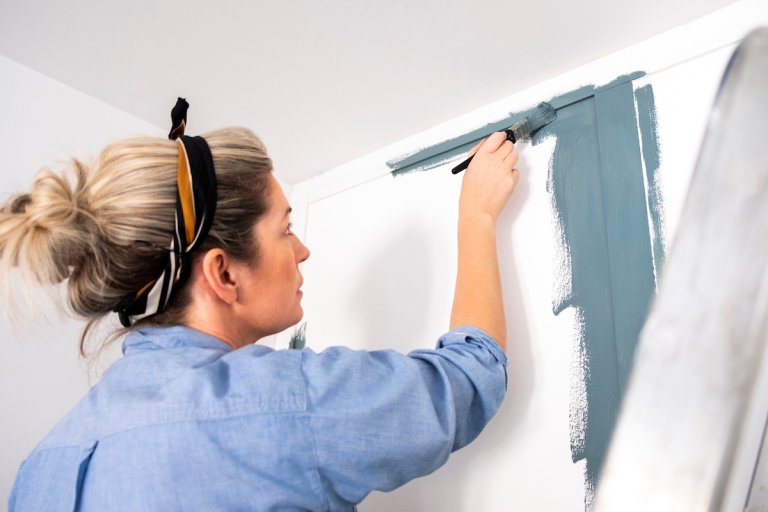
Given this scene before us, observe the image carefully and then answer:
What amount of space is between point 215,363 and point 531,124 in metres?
0.83

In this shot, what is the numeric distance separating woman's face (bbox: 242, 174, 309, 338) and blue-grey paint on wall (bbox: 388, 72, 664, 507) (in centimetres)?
53

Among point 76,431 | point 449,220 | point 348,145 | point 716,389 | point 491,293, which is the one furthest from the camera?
point 348,145

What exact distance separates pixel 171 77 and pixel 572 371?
1.20 m

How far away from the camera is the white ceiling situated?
3.16 ft

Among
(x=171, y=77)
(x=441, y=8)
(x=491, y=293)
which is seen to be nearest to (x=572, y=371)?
(x=491, y=293)

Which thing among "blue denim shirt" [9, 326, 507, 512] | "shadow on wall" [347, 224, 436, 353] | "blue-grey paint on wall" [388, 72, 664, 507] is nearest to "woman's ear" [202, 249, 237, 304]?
"blue denim shirt" [9, 326, 507, 512]

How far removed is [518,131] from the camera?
3.56 ft

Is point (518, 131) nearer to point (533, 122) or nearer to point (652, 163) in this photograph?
point (533, 122)

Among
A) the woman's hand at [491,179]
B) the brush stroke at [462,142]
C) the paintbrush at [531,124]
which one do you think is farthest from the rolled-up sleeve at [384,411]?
the brush stroke at [462,142]

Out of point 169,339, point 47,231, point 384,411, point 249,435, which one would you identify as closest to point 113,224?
point 47,231

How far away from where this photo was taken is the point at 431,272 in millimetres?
1191

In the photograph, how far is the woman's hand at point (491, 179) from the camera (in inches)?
39.1

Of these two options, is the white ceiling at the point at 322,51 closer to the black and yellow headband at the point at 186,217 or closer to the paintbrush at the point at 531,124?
the paintbrush at the point at 531,124

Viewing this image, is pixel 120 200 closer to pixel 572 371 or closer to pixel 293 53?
pixel 293 53
